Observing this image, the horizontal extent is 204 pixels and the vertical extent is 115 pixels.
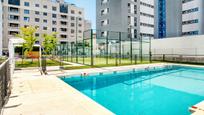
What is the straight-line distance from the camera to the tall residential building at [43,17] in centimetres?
4703

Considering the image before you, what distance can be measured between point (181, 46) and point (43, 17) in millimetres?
41583

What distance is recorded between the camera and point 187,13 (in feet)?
118

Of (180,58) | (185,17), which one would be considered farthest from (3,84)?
(185,17)

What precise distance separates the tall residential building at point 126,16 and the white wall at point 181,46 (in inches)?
499

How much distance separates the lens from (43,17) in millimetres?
52406

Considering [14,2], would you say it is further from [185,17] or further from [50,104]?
[50,104]

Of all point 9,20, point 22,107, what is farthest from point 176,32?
point 9,20

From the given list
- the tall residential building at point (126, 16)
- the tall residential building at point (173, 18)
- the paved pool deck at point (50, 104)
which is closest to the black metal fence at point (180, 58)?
Answer: the tall residential building at point (173, 18)

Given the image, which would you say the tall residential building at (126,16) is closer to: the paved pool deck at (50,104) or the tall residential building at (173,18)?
the tall residential building at (173,18)

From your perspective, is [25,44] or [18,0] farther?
[18,0]

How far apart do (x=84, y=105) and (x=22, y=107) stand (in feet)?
6.30

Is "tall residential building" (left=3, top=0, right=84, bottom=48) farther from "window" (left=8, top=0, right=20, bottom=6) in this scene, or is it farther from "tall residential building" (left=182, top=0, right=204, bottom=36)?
"tall residential building" (left=182, top=0, right=204, bottom=36)

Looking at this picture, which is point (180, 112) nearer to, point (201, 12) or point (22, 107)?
point (22, 107)

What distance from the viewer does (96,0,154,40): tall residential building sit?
1586 inches
